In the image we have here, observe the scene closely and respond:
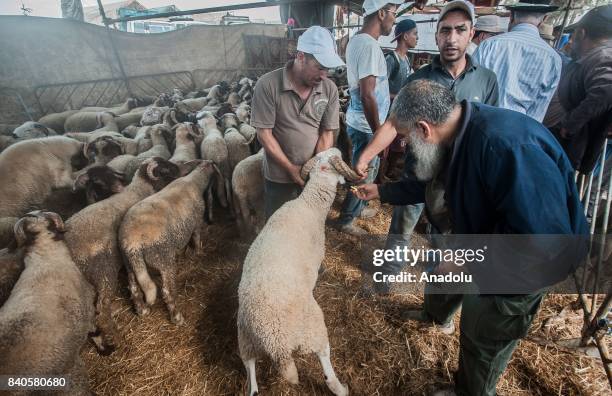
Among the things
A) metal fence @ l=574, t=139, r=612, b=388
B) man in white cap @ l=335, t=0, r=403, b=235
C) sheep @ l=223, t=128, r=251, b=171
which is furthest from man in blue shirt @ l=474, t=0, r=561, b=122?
sheep @ l=223, t=128, r=251, b=171

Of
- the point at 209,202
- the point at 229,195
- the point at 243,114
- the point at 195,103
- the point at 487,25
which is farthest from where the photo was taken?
the point at 195,103

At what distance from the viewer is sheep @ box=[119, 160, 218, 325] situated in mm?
2873

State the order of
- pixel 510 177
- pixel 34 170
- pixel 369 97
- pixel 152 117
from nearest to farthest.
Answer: pixel 510 177
pixel 369 97
pixel 34 170
pixel 152 117

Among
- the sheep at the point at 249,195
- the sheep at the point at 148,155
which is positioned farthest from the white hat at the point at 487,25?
the sheep at the point at 148,155

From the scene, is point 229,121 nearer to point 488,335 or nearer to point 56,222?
point 56,222

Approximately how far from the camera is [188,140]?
5.49 meters

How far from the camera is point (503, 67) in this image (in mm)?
3061

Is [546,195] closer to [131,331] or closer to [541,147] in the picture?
[541,147]

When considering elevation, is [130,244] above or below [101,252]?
above

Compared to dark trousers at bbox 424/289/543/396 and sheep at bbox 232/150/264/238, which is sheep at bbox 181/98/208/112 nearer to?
sheep at bbox 232/150/264/238

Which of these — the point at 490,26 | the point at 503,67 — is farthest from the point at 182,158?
the point at 490,26

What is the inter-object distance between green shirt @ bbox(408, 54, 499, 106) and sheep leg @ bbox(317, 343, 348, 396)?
8.23 feet

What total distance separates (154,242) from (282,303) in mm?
1697

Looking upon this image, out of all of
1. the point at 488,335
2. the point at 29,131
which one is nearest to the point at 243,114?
the point at 29,131
